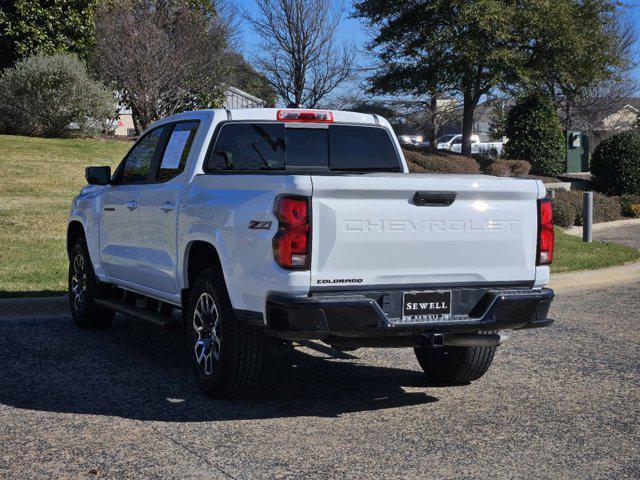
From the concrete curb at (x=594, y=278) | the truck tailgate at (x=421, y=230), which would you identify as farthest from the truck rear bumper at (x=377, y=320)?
the concrete curb at (x=594, y=278)

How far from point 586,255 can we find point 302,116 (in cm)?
884

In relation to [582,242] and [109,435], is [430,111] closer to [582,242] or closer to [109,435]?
[582,242]

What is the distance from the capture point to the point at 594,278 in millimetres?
13094

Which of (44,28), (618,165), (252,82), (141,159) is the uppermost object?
(252,82)

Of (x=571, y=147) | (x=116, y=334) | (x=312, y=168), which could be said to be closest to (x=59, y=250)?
(x=116, y=334)

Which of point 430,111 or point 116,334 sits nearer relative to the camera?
point 116,334

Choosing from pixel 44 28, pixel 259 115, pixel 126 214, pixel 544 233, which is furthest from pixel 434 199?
pixel 44 28

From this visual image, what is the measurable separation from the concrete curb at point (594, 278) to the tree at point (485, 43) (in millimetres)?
15864

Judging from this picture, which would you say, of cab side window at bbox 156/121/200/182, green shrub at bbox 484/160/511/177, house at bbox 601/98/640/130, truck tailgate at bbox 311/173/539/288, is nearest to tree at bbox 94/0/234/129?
green shrub at bbox 484/160/511/177

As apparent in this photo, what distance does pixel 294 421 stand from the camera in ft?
20.0

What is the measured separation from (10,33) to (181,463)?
2863 cm

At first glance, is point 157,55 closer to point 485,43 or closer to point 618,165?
point 485,43

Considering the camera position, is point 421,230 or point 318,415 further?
point 318,415

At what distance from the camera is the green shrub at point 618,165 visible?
1161 inches
